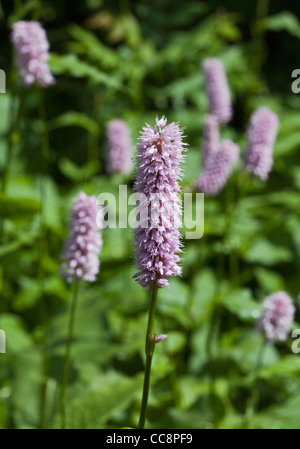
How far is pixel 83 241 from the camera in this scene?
2.07 meters

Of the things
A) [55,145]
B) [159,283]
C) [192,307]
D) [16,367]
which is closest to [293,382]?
[192,307]

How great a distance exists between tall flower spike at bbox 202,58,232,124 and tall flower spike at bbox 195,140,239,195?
409mm

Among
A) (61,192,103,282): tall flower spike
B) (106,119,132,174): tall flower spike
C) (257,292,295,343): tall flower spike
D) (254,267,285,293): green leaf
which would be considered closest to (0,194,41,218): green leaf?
(106,119,132,174): tall flower spike

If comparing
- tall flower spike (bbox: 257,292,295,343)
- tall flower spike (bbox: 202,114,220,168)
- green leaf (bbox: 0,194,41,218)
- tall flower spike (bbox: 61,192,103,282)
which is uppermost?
tall flower spike (bbox: 202,114,220,168)

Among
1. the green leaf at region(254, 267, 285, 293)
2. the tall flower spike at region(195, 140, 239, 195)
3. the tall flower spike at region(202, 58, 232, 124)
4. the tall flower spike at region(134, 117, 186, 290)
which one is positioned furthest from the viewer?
the green leaf at region(254, 267, 285, 293)

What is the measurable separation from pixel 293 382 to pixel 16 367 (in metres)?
1.38

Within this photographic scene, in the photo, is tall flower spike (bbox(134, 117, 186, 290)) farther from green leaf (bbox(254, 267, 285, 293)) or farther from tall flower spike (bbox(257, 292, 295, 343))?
green leaf (bbox(254, 267, 285, 293))

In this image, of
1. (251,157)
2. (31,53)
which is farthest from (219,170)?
(31,53)

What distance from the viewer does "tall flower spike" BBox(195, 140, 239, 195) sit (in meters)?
2.66

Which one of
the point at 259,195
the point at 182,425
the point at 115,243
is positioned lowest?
the point at 182,425

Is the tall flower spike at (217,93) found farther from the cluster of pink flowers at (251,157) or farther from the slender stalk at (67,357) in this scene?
the slender stalk at (67,357)

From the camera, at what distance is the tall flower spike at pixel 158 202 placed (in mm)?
1505
